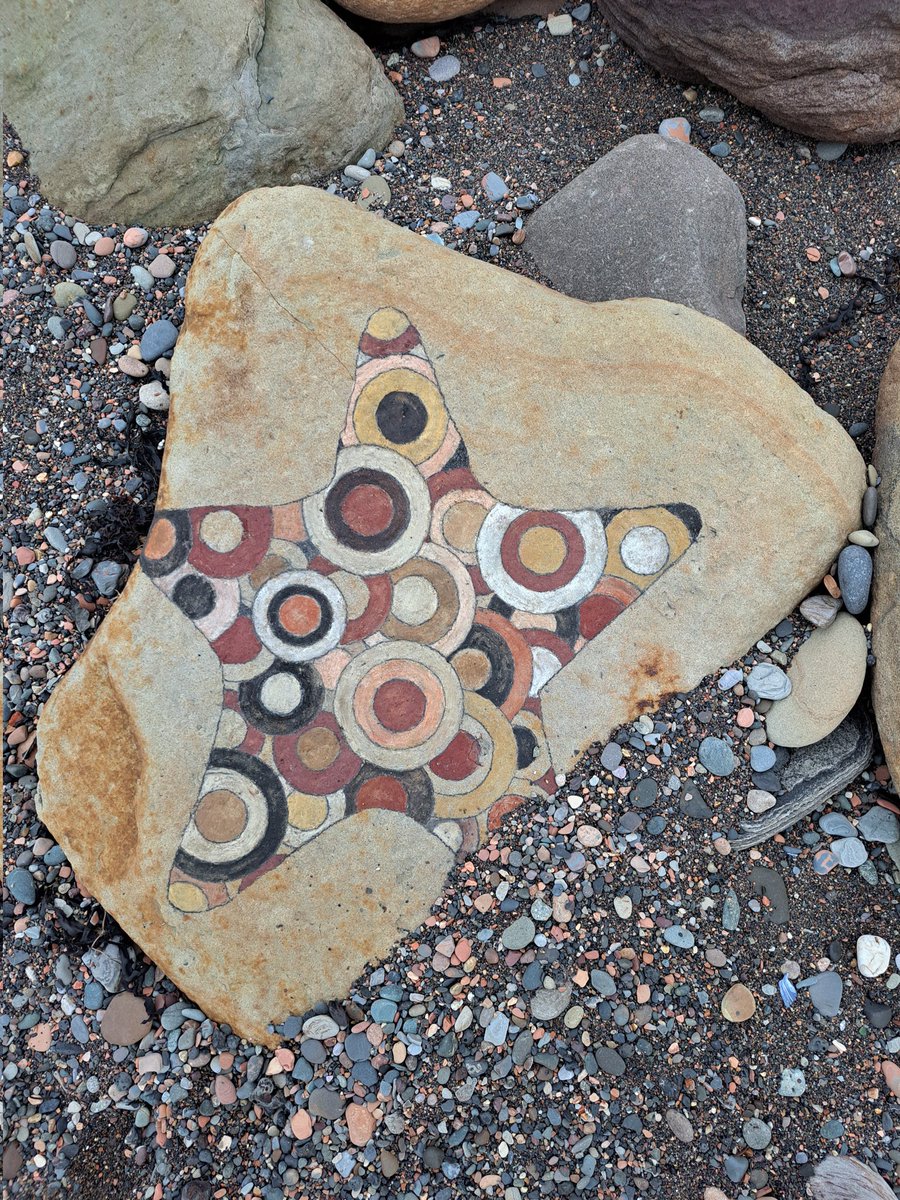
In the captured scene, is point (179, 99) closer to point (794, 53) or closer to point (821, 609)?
point (794, 53)

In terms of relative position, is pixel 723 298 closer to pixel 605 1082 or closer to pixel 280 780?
pixel 280 780

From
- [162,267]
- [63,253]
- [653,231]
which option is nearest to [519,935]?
[653,231]

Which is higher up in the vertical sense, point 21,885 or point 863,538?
point 863,538

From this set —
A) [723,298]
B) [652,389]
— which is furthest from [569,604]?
[723,298]

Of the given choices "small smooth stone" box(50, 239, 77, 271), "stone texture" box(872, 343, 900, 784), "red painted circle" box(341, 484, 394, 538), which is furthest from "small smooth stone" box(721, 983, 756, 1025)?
"small smooth stone" box(50, 239, 77, 271)

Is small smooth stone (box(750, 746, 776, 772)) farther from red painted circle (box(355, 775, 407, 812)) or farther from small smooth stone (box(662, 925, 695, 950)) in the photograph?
red painted circle (box(355, 775, 407, 812))

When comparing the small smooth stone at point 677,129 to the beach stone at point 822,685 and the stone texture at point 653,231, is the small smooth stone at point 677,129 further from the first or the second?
the beach stone at point 822,685

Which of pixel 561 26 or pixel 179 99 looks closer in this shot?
pixel 179 99
